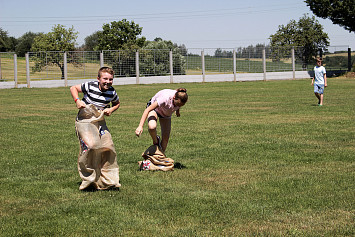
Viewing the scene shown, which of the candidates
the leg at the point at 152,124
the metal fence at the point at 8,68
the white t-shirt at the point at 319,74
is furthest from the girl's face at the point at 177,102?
the metal fence at the point at 8,68

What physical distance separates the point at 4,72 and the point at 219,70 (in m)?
18.0

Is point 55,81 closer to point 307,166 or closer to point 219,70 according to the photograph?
point 219,70

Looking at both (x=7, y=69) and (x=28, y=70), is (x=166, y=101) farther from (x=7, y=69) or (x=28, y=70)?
(x=7, y=69)

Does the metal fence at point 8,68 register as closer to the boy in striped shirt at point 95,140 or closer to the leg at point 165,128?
the leg at point 165,128

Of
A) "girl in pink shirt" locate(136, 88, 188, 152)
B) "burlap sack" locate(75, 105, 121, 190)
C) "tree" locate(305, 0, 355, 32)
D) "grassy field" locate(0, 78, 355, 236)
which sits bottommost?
"grassy field" locate(0, 78, 355, 236)

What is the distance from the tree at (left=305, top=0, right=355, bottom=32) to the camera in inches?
1900

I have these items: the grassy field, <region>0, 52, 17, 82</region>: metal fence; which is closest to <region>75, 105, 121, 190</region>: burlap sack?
the grassy field

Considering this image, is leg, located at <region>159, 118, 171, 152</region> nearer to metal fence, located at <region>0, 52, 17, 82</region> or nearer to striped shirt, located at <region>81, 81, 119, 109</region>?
striped shirt, located at <region>81, 81, 119, 109</region>

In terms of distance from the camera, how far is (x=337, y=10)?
160 feet

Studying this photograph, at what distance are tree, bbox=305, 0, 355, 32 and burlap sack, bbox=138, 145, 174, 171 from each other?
44002mm

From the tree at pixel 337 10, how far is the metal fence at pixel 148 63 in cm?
323

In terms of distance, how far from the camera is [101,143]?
7.02 meters

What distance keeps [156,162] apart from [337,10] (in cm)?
4470

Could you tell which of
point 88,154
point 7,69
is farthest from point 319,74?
point 7,69
